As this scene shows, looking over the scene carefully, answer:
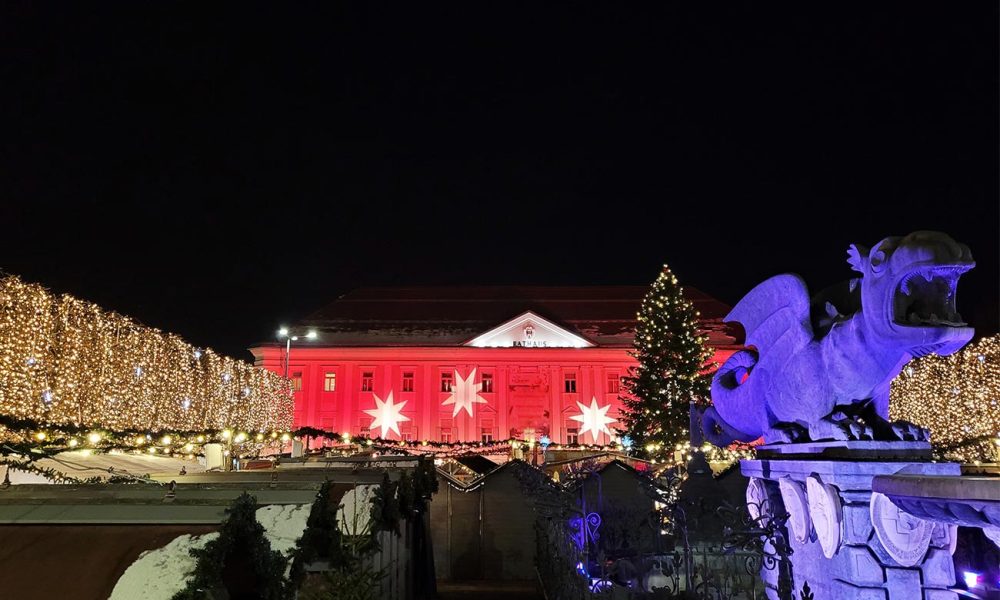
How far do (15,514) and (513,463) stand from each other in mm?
12335

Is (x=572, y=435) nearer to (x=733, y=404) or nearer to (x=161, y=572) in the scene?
(x=733, y=404)

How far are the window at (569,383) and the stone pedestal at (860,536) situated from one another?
4306 centimetres

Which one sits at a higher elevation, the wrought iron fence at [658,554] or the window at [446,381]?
the window at [446,381]

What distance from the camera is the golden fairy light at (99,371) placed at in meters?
13.6

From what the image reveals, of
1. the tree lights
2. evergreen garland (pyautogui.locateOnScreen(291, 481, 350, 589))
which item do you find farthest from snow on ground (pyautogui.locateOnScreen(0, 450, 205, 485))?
the tree lights

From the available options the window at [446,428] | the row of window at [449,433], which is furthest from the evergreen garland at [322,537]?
the window at [446,428]

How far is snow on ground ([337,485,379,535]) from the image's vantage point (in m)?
5.65

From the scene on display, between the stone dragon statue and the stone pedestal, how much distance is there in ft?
1.72

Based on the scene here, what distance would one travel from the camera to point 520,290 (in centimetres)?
5912

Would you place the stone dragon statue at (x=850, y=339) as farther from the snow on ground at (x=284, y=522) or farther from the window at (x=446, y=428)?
the window at (x=446, y=428)

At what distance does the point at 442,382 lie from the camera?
49.6m

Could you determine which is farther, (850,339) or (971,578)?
(850,339)

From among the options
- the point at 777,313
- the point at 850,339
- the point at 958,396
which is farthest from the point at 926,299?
the point at 958,396

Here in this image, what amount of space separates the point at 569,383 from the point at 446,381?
9.74 metres
